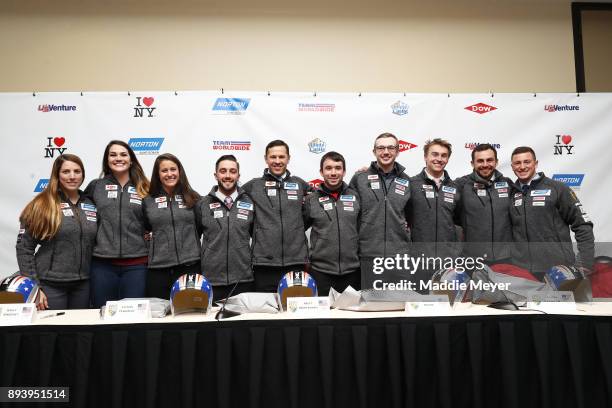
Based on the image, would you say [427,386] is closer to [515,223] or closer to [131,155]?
[515,223]

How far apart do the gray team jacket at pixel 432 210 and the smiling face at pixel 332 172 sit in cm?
65

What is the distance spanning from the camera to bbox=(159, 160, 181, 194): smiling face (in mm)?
3243

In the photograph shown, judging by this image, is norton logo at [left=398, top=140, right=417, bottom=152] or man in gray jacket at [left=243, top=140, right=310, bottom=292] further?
norton logo at [left=398, top=140, right=417, bottom=152]

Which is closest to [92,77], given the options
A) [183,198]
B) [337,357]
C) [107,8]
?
[107,8]

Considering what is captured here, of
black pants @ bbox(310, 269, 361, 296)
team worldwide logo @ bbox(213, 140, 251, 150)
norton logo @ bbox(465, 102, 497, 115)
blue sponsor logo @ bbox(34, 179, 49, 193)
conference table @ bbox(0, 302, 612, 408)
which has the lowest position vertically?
conference table @ bbox(0, 302, 612, 408)

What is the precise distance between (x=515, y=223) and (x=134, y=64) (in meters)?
3.85

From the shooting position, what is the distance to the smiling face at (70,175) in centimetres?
314

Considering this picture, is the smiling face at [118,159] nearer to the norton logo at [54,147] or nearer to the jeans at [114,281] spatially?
the jeans at [114,281]

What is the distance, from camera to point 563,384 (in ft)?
6.38

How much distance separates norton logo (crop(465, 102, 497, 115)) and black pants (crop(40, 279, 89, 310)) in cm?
372

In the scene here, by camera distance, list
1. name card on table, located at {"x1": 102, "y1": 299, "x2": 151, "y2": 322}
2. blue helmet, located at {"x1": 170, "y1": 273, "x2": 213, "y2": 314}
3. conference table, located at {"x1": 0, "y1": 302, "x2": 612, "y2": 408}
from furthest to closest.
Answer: blue helmet, located at {"x1": 170, "y1": 273, "x2": 213, "y2": 314}
name card on table, located at {"x1": 102, "y1": 299, "x2": 151, "y2": 322}
conference table, located at {"x1": 0, "y1": 302, "x2": 612, "y2": 408}

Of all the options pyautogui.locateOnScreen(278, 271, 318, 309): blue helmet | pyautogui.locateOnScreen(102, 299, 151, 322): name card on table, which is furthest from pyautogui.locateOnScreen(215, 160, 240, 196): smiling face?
pyautogui.locateOnScreen(102, 299, 151, 322): name card on table

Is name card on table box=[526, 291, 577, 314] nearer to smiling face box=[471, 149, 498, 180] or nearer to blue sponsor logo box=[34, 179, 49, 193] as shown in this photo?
smiling face box=[471, 149, 498, 180]

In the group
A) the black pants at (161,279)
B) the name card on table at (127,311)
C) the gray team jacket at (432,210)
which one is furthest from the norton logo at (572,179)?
the name card on table at (127,311)
